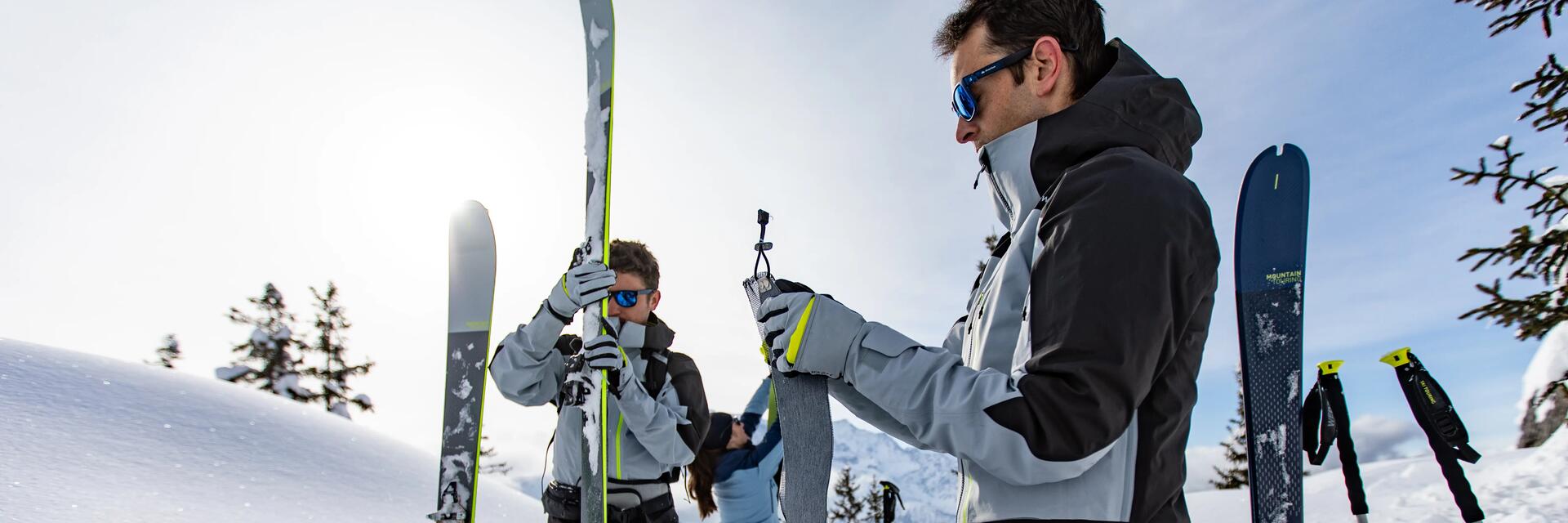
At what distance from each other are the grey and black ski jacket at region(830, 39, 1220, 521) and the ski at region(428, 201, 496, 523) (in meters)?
3.29

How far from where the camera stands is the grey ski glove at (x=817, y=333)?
129 cm

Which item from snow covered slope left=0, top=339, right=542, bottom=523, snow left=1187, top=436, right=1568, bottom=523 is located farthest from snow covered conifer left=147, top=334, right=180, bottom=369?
snow left=1187, top=436, right=1568, bottom=523

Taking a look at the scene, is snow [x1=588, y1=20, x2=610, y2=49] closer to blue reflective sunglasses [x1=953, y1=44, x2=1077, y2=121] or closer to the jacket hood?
blue reflective sunglasses [x1=953, y1=44, x2=1077, y2=121]

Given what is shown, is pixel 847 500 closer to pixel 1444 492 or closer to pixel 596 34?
pixel 1444 492

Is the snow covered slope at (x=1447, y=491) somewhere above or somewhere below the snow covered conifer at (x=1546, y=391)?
below

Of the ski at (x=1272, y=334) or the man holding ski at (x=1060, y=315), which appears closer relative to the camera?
the man holding ski at (x=1060, y=315)

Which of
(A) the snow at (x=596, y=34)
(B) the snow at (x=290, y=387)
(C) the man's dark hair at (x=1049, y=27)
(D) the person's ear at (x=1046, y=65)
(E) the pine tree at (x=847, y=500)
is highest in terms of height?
(B) the snow at (x=290, y=387)

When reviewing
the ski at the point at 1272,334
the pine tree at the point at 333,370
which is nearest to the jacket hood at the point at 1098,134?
the ski at the point at 1272,334

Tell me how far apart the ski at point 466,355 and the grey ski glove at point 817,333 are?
10.6 feet

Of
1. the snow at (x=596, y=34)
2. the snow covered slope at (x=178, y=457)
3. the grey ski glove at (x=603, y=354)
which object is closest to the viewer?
the grey ski glove at (x=603, y=354)

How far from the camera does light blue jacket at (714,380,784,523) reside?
5188 millimetres

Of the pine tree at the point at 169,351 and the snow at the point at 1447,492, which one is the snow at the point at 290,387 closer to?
the pine tree at the point at 169,351

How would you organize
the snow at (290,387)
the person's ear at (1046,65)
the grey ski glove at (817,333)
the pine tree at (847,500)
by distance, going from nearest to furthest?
the grey ski glove at (817,333) < the person's ear at (1046,65) < the snow at (290,387) < the pine tree at (847,500)

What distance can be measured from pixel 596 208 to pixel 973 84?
231 cm
